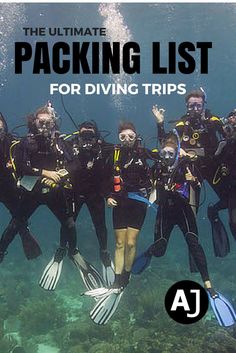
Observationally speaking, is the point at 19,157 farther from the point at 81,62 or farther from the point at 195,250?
the point at 195,250

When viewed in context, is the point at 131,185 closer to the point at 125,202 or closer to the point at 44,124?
the point at 125,202

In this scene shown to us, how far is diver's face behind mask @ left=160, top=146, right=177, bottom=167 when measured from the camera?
26.6 ft

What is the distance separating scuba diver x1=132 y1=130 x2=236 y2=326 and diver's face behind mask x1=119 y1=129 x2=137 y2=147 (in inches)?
25.8

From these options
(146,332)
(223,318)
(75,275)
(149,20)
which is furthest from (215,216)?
(149,20)

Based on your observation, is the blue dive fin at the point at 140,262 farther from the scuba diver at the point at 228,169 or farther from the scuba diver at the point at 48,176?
the scuba diver at the point at 228,169

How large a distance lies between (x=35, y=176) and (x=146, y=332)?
16.4ft

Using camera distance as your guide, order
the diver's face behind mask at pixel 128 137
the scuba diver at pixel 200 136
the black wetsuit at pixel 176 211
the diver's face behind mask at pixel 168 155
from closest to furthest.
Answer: the diver's face behind mask at pixel 168 155 < the black wetsuit at pixel 176 211 < the diver's face behind mask at pixel 128 137 < the scuba diver at pixel 200 136

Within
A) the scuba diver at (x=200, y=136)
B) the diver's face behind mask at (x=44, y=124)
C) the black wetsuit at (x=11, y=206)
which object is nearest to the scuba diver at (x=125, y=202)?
the scuba diver at (x=200, y=136)

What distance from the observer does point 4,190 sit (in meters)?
8.82

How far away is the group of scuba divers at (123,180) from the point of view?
8.23 metres

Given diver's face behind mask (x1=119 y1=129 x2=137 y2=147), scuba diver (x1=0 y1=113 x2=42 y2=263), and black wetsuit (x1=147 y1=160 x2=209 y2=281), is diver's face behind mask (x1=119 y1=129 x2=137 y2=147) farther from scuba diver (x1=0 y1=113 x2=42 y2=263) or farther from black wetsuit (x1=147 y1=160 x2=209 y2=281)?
scuba diver (x1=0 y1=113 x2=42 y2=263)

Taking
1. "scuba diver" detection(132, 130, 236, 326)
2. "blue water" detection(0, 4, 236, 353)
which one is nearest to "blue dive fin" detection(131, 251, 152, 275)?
"scuba diver" detection(132, 130, 236, 326)

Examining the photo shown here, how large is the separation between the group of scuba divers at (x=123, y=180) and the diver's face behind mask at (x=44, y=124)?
0.8 inches

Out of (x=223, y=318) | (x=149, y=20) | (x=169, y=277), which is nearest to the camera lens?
(x=223, y=318)
